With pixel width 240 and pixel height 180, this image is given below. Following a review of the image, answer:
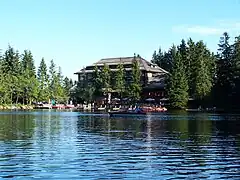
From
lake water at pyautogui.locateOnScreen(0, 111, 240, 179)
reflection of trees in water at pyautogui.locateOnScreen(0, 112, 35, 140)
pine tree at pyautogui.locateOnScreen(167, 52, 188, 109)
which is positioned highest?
pine tree at pyautogui.locateOnScreen(167, 52, 188, 109)

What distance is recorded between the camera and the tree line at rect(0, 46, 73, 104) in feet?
439

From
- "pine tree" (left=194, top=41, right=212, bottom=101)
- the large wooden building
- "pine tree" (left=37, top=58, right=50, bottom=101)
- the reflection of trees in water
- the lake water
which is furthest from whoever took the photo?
"pine tree" (left=37, top=58, right=50, bottom=101)

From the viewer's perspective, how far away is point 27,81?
136500 millimetres

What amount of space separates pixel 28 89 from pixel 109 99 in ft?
76.8

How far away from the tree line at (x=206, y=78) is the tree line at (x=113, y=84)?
10.3 metres

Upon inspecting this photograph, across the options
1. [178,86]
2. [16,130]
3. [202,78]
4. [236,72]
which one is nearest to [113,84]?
[178,86]

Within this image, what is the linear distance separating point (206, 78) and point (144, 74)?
1200 inches

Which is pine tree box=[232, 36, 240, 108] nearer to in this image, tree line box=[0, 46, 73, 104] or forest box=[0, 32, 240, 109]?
forest box=[0, 32, 240, 109]

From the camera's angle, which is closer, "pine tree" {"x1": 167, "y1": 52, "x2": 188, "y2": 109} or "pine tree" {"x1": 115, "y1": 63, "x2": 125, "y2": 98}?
"pine tree" {"x1": 167, "y1": 52, "x2": 188, "y2": 109}

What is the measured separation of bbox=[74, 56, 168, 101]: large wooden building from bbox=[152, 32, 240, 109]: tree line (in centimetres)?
1308

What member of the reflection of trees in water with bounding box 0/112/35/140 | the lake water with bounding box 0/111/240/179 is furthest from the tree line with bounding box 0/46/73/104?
the lake water with bounding box 0/111/240/179

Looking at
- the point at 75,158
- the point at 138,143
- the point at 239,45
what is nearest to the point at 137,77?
the point at 239,45

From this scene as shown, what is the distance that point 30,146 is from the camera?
97.3 ft

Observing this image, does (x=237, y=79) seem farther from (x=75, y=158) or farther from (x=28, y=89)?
(x=75, y=158)
